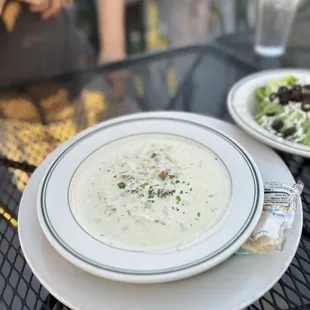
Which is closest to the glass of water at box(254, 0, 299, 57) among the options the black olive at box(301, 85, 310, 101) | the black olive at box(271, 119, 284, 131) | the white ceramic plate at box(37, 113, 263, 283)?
the black olive at box(301, 85, 310, 101)

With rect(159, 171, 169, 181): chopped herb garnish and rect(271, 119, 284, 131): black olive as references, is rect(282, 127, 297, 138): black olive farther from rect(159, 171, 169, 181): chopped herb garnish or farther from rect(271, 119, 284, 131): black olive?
rect(159, 171, 169, 181): chopped herb garnish

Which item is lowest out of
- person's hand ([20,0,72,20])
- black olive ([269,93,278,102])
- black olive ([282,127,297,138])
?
black olive ([282,127,297,138])

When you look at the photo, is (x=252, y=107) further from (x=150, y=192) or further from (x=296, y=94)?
(x=150, y=192)

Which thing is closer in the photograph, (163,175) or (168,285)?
(168,285)

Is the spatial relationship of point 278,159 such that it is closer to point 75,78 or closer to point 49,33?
point 75,78

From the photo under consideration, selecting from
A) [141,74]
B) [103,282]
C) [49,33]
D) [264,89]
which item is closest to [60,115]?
[141,74]

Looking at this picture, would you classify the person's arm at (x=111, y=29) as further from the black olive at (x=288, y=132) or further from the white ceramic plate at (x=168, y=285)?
the white ceramic plate at (x=168, y=285)

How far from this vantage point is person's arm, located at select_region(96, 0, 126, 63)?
1.64 m

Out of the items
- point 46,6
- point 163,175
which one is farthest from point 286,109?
point 46,6

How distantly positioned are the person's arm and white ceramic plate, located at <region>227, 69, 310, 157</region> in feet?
2.21

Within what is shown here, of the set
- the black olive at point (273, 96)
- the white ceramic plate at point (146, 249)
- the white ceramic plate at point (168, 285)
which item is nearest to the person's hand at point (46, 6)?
the white ceramic plate at point (146, 249)

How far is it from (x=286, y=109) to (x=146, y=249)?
514mm

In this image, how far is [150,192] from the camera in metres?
0.75

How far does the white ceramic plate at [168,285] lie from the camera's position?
2.00 ft
